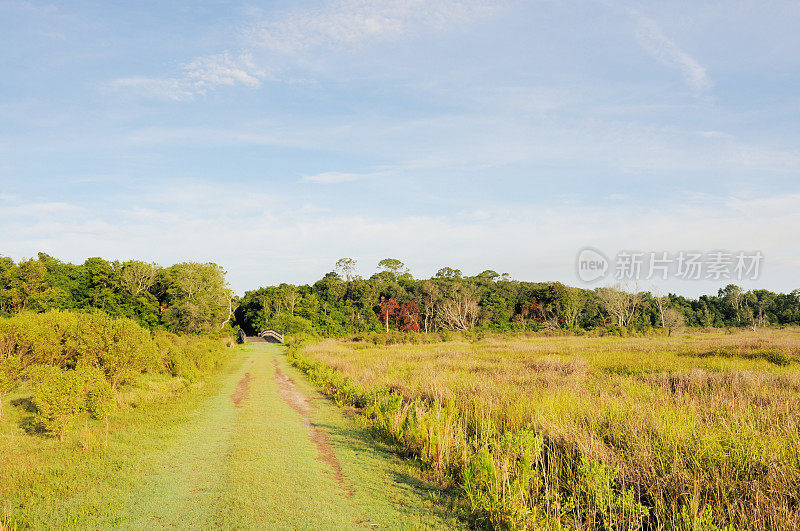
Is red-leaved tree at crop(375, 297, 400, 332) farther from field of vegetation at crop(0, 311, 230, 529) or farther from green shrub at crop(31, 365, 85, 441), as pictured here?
green shrub at crop(31, 365, 85, 441)

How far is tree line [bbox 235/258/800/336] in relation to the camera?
63969 millimetres

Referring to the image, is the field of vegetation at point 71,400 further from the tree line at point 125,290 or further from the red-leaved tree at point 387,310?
the red-leaved tree at point 387,310

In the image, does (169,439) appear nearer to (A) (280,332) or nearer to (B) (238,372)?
(B) (238,372)

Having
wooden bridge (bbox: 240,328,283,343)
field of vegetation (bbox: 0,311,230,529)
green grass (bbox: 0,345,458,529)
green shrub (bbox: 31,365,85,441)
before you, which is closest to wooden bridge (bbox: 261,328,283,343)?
wooden bridge (bbox: 240,328,283,343)

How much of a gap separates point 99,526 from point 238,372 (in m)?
20.2

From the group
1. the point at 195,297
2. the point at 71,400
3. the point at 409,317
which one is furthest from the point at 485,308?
the point at 71,400

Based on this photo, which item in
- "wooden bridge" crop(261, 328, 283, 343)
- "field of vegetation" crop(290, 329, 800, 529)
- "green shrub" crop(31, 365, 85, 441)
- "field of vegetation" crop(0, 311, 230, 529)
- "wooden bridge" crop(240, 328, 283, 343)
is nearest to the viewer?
"field of vegetation" crop(290, 329, 800, 529)

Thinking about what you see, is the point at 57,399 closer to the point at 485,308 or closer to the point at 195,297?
the point at 195,297

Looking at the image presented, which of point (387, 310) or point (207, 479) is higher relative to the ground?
point (387, 310)

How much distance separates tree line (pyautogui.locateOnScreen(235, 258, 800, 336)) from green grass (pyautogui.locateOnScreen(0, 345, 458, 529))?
1978 inches

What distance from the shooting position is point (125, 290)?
54.1m

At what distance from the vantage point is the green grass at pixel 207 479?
18.8 ft

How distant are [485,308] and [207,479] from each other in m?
63.6

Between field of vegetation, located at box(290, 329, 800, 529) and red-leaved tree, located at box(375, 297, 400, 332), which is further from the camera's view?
red-leaved tree, located at box(375, 297, 400, 332)
